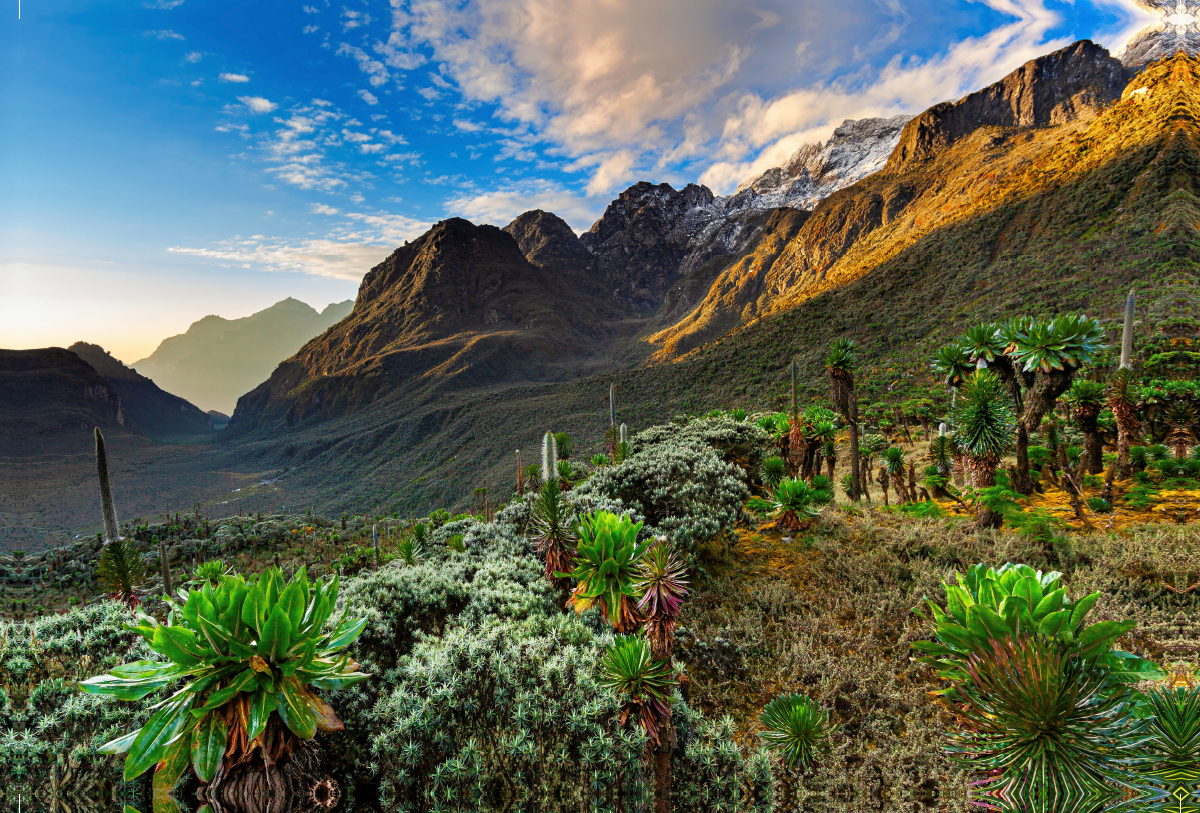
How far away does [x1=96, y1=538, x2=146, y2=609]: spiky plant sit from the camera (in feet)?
18.7

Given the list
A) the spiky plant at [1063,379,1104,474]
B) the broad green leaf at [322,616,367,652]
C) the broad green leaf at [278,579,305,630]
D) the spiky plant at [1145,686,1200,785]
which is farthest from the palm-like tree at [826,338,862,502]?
the broad green leaf at [278,579,305,630]

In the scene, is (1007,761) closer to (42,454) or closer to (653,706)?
(653,706)

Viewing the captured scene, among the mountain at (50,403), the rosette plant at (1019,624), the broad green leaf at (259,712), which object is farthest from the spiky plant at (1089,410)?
the mountain at (50,403)

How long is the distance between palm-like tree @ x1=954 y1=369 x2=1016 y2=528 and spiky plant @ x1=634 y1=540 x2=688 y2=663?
6949 millimetres

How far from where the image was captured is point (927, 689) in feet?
13.9

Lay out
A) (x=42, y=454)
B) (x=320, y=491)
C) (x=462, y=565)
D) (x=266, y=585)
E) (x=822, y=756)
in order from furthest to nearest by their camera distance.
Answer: (x=42, y=454) < (x=320, y=491) < (x=462, y=565) < (x=822, y=756) < (x=266, y=585)

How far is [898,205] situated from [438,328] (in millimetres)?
91282

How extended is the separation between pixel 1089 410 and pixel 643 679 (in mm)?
11424

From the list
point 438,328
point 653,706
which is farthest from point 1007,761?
point 438,328

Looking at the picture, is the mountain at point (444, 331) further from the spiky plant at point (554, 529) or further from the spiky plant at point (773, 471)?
the spiky plant at point (554, 529)

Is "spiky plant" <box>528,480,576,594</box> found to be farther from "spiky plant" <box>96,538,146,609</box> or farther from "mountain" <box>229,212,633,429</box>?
"mountain" <box>229,212,633,429</box>

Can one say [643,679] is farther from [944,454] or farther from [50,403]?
[50,403]

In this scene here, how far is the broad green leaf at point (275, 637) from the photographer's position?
2.05 metres

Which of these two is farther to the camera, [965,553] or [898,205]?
[898,205]
